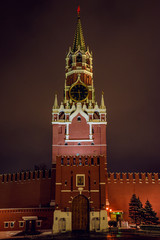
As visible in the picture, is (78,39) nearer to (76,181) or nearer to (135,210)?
(76,181)

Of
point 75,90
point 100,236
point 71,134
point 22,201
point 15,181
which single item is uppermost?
point 75,90

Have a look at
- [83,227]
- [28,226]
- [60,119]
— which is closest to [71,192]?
[83,227]

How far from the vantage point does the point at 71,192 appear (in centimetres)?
3338

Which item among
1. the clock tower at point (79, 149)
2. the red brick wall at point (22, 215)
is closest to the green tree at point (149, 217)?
the clock tower at point (79, 149)

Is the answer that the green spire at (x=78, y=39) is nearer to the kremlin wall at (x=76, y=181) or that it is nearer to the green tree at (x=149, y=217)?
the kremlin wall at (x=76, y=181)

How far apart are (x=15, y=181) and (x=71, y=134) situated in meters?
11.2

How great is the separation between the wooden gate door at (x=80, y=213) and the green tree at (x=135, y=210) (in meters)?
7.34

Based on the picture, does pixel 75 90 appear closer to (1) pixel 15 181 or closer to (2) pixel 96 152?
(2) pixel 96 152

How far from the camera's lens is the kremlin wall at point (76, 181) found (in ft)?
108

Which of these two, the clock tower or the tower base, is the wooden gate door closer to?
the clock tower

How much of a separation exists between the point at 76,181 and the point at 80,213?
3.63 meters

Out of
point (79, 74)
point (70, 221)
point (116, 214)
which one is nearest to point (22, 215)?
point (70, 221)

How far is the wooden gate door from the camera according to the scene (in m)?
32.4

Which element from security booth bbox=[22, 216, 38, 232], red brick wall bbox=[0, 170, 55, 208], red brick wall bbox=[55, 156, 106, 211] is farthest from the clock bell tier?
security booth bbox=[22, 216, 38, 232]
